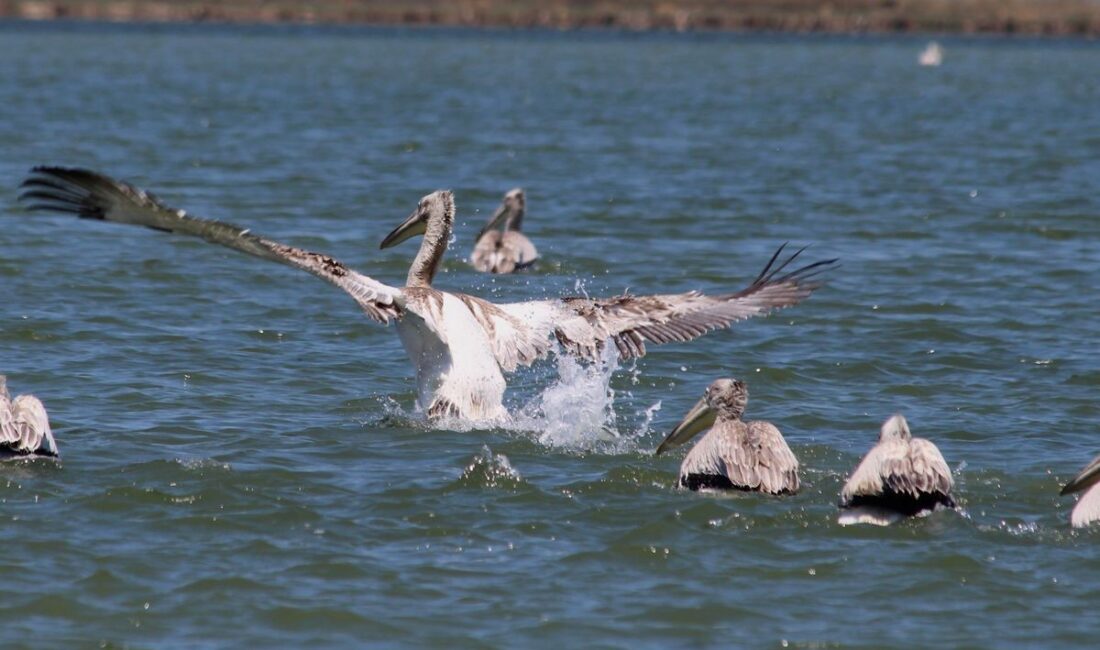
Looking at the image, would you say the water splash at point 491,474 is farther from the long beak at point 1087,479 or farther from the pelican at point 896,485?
the long beak at point 1087,479

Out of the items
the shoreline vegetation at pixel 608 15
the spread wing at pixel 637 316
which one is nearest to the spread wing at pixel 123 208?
the spread wing at pixel 637 316

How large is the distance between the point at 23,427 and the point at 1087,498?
4.54m

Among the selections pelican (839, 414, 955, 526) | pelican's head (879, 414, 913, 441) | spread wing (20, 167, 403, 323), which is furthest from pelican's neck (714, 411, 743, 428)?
spread wing (20, 167, 403, 323)

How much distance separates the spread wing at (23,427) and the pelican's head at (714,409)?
2857 millimetres

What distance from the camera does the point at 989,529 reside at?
7523 millimetres

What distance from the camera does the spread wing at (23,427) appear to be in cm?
796

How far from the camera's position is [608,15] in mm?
81500

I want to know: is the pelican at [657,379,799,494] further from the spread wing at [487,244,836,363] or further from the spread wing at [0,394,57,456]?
the spread wing at [0,394,57,456]

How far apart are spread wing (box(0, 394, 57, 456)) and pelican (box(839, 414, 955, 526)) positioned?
3.49 metres

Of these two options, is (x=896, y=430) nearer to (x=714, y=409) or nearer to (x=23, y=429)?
(x=714, y=409)

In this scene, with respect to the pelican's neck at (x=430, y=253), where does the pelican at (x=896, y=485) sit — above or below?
below

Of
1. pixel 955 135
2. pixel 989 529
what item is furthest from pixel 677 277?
pixel 955 135

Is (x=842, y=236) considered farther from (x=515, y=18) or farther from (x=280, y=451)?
(x=515, y=18)

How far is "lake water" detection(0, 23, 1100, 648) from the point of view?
6.61 meters
